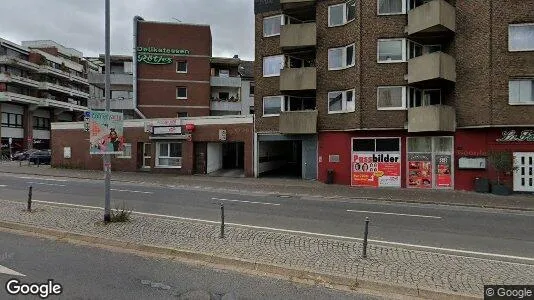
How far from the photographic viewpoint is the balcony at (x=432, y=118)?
18.9 metres

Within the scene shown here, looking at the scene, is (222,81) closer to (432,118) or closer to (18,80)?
(432,118)

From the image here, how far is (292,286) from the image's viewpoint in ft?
17.5

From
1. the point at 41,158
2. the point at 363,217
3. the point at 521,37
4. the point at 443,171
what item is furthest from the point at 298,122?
the point at 41,158

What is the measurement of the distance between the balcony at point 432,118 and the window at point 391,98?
103 cm

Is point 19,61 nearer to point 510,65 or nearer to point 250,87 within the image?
point 250,87

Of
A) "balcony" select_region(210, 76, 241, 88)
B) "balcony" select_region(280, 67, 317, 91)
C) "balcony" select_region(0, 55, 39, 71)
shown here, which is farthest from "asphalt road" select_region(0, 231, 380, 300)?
"balcony" select_region(0, 55, 39, 71)

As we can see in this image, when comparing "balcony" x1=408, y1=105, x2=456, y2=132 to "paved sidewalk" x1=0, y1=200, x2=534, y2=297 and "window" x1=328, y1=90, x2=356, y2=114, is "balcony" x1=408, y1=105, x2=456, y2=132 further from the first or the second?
"paved sidewalk" x1=0, y1=200, x2=534, y2=297


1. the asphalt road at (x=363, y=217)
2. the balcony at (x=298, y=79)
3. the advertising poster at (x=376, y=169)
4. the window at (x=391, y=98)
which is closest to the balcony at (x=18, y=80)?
the asphalt road at (x=363, y=217)

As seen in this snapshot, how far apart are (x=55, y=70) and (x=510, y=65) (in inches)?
2398

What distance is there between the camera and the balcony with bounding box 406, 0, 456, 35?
1891 centimetres

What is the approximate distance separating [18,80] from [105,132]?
168 feet

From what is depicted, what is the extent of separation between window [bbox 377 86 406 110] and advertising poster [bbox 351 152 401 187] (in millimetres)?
2816

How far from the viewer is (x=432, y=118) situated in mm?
19000

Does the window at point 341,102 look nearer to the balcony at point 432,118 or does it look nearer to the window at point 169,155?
the balcony at point 432,118
